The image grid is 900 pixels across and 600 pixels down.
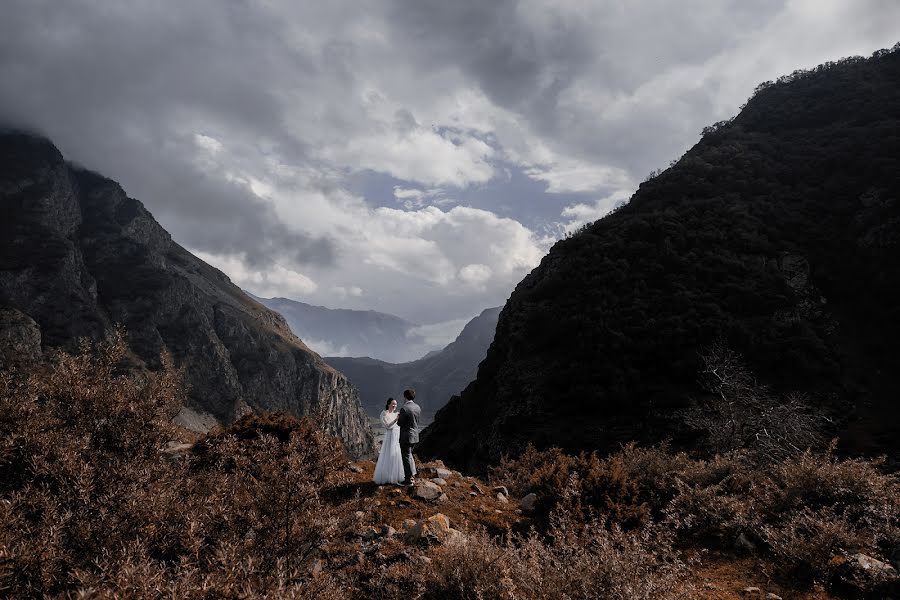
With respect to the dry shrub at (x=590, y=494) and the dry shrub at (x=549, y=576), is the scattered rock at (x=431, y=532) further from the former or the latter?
the dry shrub at (x=590, y=494)

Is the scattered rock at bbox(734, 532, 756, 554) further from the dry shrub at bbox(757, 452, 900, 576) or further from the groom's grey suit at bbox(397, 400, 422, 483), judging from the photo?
the groom's grey suit at bbox(397, 400, 422, 483)

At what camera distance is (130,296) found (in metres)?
131

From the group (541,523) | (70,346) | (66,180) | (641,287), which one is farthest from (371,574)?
(66,180)

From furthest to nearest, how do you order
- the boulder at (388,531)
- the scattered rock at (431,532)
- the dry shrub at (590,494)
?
the dry shrub at (590,494)
the boulder at (388,531)
the scattered rock at (431,532)

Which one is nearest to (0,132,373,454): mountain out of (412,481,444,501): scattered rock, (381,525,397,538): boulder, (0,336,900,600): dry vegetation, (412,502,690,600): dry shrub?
(412,481,444,501): scattered rock

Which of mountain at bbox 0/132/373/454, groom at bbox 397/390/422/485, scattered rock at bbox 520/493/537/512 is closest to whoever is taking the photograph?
scattered rock at bbox 520/493/537/512

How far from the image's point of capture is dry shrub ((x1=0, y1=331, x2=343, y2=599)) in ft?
10.1

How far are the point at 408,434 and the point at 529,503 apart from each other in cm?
310

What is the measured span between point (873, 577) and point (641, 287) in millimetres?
30580

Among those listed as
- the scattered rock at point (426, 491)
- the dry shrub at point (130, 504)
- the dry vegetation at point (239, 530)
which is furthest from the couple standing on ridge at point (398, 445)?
the dry shrub at point (130, 504)

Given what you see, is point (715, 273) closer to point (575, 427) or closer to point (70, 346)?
point (575, 427)

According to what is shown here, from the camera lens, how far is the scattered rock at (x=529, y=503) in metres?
8.76

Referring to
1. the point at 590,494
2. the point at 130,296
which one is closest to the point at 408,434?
the point at 590,494

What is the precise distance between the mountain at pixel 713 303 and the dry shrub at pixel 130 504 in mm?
22129
